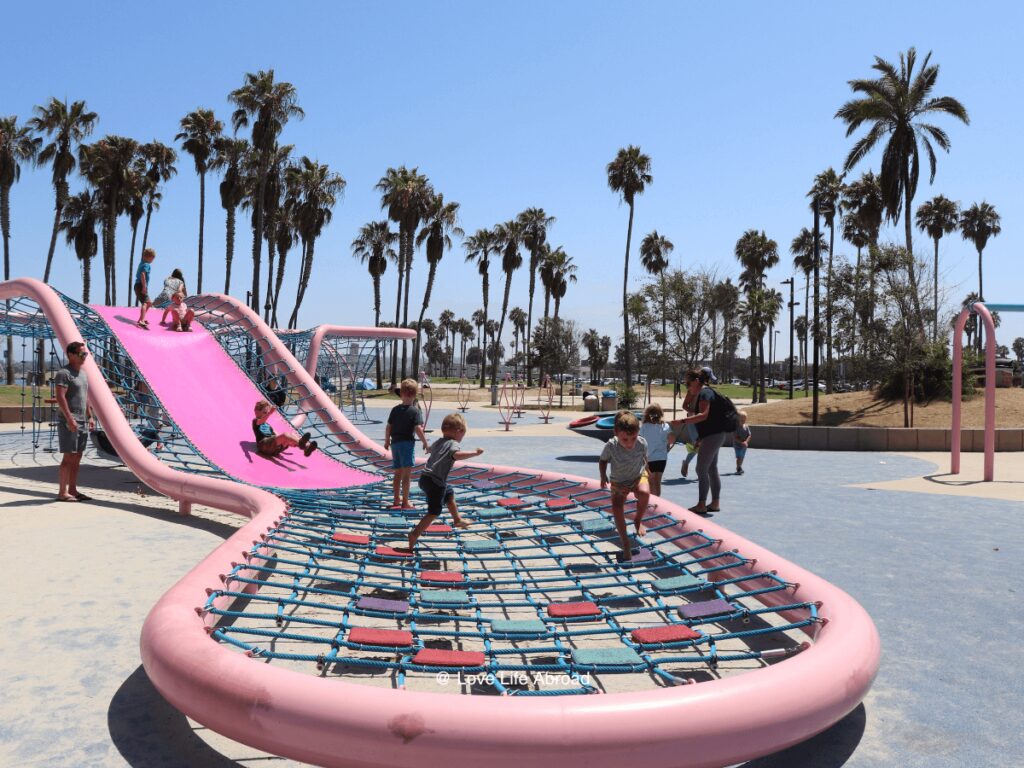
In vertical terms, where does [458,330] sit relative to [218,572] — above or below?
above

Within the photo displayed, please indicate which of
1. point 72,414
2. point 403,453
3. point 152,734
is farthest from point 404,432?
point 152,734

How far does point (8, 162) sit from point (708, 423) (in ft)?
155

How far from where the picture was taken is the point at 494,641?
4680 mm

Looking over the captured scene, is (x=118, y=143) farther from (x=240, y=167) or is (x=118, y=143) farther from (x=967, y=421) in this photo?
(x=967, y=421)

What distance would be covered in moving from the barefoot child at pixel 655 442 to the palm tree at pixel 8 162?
4319cm

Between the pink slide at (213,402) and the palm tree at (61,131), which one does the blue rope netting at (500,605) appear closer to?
the pink slide at (213,402)

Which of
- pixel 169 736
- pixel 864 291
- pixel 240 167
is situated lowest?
pixel 169 736

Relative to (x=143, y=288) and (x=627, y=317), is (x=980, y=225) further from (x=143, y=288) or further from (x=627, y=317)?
(x=143, y=288)

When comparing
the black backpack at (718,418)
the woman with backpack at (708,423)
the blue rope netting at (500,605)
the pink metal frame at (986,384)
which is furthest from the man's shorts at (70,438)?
the pink metal frame at (986,384)

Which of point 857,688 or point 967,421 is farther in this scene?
point 967,421

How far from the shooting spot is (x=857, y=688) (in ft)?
11.0

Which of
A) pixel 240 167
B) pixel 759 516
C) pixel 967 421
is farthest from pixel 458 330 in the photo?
pixel 759 516

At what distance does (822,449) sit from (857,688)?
16.0m

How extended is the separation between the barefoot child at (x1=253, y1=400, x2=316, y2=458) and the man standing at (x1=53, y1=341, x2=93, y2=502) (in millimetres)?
2137
